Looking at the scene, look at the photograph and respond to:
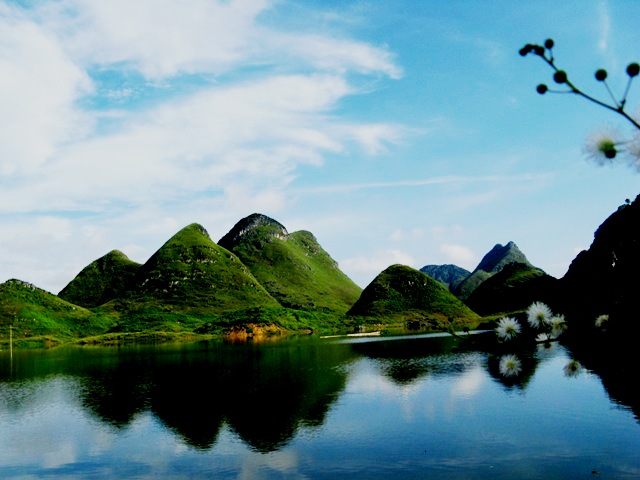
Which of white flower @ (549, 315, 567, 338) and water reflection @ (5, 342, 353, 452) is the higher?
white flower @ (549, 315, 567, 338)

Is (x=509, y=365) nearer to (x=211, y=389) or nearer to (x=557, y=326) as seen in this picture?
(x=557, y=326)

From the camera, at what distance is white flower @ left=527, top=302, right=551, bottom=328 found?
526 centimetres

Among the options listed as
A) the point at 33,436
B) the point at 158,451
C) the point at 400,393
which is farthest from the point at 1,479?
the point at 400,393

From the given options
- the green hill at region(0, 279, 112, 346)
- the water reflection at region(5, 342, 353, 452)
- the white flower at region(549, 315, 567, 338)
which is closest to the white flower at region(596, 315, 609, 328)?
the white flower at region(549, 315, 567, 338)

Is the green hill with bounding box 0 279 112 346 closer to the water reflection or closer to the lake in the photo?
the water reflection

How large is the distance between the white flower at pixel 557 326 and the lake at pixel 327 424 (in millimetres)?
533

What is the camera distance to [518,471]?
30547 millimetres

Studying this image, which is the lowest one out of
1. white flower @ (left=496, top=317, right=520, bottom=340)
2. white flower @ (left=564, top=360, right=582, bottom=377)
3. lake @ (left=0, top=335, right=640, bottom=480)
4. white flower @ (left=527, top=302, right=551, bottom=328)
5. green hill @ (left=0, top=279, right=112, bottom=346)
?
lake @ (left=0, top=335, right=640, bottom=480)

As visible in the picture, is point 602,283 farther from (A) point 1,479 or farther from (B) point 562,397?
(B) point 562,397

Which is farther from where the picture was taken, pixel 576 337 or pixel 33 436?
pixel 33 436

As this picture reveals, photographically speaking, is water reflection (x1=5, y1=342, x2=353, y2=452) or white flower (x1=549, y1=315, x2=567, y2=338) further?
water reflection (x1=5, y1=342, x2=353, y2=452)

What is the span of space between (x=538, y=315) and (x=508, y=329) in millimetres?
660

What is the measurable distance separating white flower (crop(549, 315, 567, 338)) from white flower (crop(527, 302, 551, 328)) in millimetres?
269

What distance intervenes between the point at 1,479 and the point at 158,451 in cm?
979
